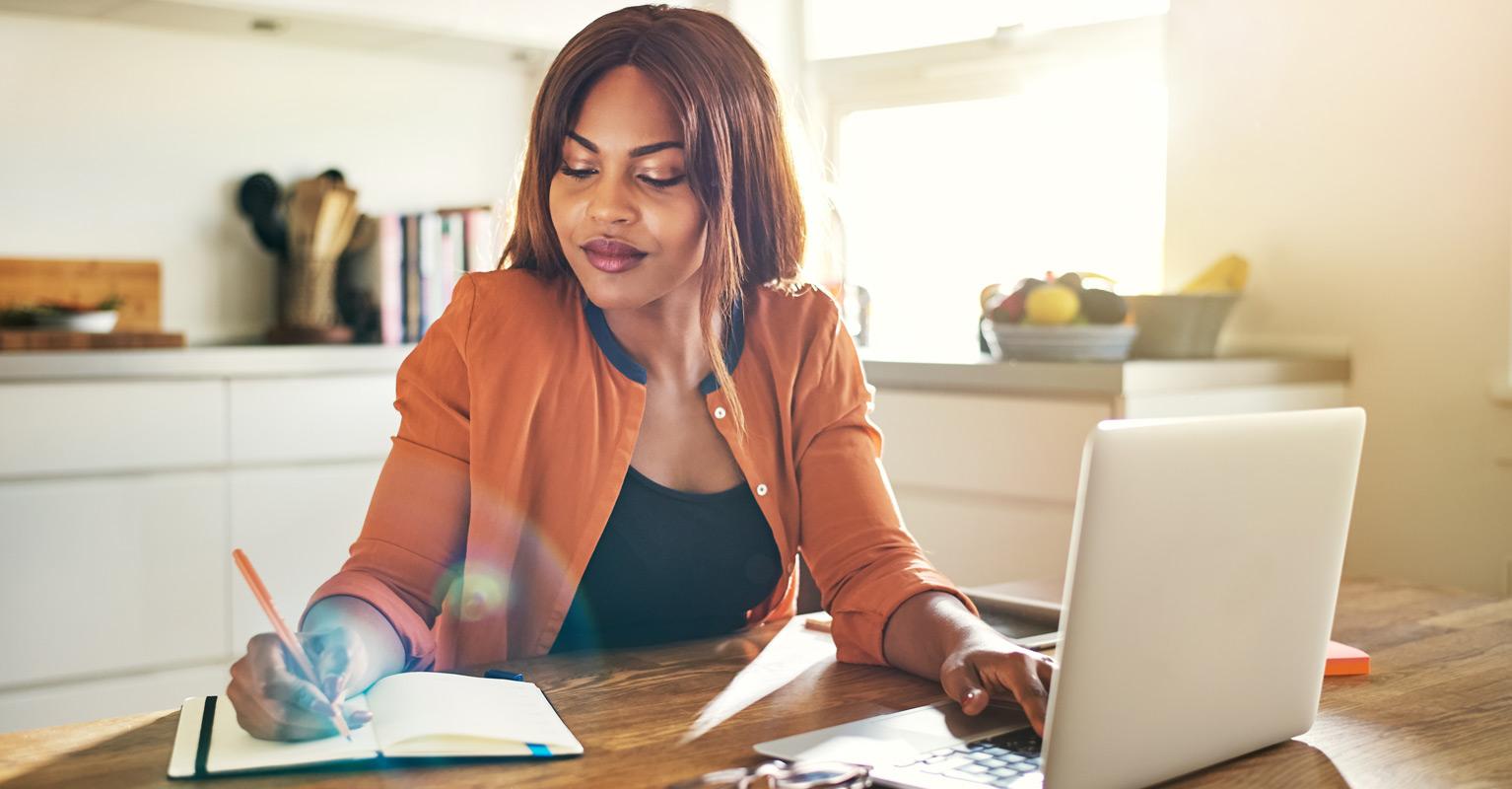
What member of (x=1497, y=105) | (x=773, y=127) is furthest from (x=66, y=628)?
(x=1497, y=105)

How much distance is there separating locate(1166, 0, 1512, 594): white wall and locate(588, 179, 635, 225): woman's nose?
1.70 m

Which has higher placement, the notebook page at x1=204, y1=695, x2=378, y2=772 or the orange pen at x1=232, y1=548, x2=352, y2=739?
the orange pen at x1=232, y1=548, x2=352, y2=739

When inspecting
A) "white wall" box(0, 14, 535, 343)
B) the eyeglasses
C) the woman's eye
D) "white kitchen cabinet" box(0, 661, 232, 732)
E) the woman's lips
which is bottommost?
"white kitchen cabinet" box(0, 661, 232, 732)

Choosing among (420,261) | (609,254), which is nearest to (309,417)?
(420,261)

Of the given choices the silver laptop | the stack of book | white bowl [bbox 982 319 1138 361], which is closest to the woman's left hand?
the silver laptop

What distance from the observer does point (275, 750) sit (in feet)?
3.01

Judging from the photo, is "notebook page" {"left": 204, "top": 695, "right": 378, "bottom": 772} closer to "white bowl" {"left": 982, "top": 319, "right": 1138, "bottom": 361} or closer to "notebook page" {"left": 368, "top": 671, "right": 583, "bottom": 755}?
"notebook page" {"left": 368, "top": 671, "right": 583, "bottom": 755}

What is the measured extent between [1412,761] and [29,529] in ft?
8.16

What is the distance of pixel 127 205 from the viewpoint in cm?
321

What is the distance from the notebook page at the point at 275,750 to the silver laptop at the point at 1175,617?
0.90 feet

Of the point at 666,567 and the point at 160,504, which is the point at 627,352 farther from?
the point at 160,504

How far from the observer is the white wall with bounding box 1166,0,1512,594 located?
236 cm

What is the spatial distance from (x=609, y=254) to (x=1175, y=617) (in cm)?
69

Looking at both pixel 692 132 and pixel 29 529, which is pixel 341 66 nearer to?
pixel 29 529
